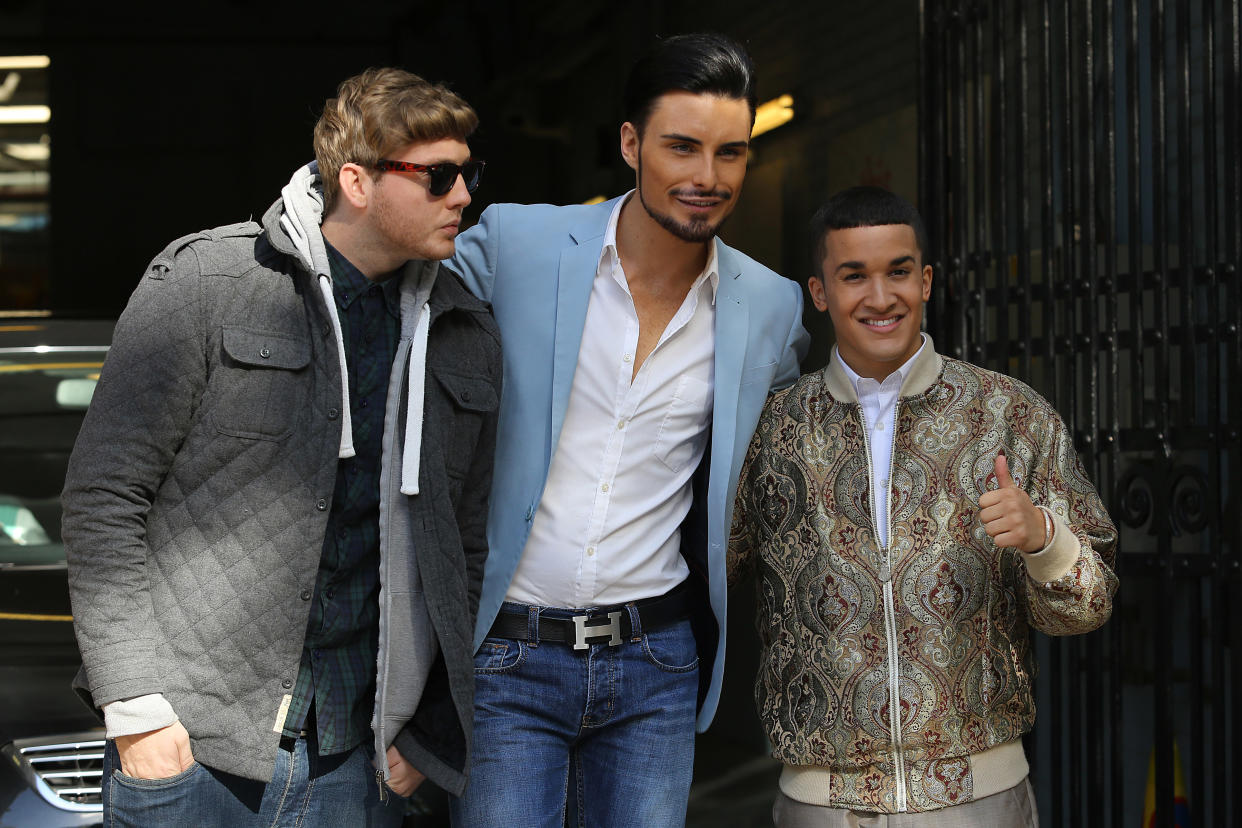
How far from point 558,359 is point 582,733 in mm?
762

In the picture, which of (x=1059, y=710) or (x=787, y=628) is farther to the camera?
(x=1059, y=710)

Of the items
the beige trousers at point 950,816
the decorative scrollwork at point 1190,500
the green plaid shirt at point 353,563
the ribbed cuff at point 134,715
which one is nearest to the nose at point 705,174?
the green plaid shirt at point 353,563

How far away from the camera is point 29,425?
14.1ft

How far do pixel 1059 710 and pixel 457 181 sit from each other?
8.04ft

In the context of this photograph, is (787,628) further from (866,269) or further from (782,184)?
(782,184)

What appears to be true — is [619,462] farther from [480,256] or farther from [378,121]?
[378,121]

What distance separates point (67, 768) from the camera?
10.6 feet

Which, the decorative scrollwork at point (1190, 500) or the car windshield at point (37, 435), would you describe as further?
the car windshield at point (37, 435)

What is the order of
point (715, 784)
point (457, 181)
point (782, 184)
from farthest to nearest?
point (782, 184) → point (715, 784) → point (457, 181)

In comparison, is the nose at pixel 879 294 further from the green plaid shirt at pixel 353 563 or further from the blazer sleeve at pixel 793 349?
the green plaid shirt at pixel 353 563

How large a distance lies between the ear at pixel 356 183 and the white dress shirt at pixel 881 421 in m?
1.02

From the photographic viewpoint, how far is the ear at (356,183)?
2475 millimetres

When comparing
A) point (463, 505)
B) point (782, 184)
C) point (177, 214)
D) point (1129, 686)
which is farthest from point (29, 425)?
point (177, 214)

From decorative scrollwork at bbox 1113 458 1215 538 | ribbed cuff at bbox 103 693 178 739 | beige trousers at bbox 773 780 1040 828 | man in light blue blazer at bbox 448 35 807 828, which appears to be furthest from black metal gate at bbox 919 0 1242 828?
ribbed cuff at bbox 103 693 178 739
